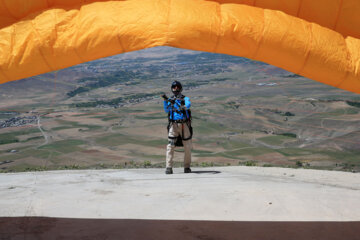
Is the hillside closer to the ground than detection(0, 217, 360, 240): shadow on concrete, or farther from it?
closer to the ground

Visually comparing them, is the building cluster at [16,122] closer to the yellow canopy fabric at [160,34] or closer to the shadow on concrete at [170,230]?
the shadow on concrete at [170,230]

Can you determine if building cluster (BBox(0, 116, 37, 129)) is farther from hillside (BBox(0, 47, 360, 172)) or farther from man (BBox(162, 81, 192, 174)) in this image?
man (BBox(162, 81, 192, 174))

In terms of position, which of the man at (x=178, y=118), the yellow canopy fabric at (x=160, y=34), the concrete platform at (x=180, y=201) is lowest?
the concrete platform at (x=180, y=201)

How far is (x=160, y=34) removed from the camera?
159 inches

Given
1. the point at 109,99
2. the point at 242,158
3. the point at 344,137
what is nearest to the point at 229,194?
the point at 242,158

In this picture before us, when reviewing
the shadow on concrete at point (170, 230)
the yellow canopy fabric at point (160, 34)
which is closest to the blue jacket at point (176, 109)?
the shadow on concrete at point (170, 230)

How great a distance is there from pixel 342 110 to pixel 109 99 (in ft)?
291

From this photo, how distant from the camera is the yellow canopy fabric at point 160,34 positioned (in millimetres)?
4051

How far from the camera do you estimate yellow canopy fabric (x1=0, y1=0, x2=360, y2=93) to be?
4.05 m

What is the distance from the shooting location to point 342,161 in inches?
2938

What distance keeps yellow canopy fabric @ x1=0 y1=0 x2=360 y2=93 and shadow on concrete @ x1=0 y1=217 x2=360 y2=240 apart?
212 centimetres

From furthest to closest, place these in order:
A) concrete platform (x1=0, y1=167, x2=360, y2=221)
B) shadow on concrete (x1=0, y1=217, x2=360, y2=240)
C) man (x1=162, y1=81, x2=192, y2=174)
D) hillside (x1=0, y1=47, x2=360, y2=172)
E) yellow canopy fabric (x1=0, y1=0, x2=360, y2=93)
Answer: hillside (x1=0, y1=47, x2=360, y2=172), man (x1=162, y1=81, x2=192, y2=174), concrete platform (x1=0, y1=167, x2=360, y2=221), shadow on concrete (x1=0, y1=217, x2=360, y2=240), yellow canopy fabric (x1=0, y1=0, x2=360, y2=93)

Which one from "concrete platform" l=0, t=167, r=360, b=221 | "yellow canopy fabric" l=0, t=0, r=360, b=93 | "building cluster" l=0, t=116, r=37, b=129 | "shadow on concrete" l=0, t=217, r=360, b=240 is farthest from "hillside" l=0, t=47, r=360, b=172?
"yellow canopy fabric" l=0, t=0, r=360, b=93

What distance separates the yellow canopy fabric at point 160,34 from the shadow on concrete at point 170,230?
2.12m
